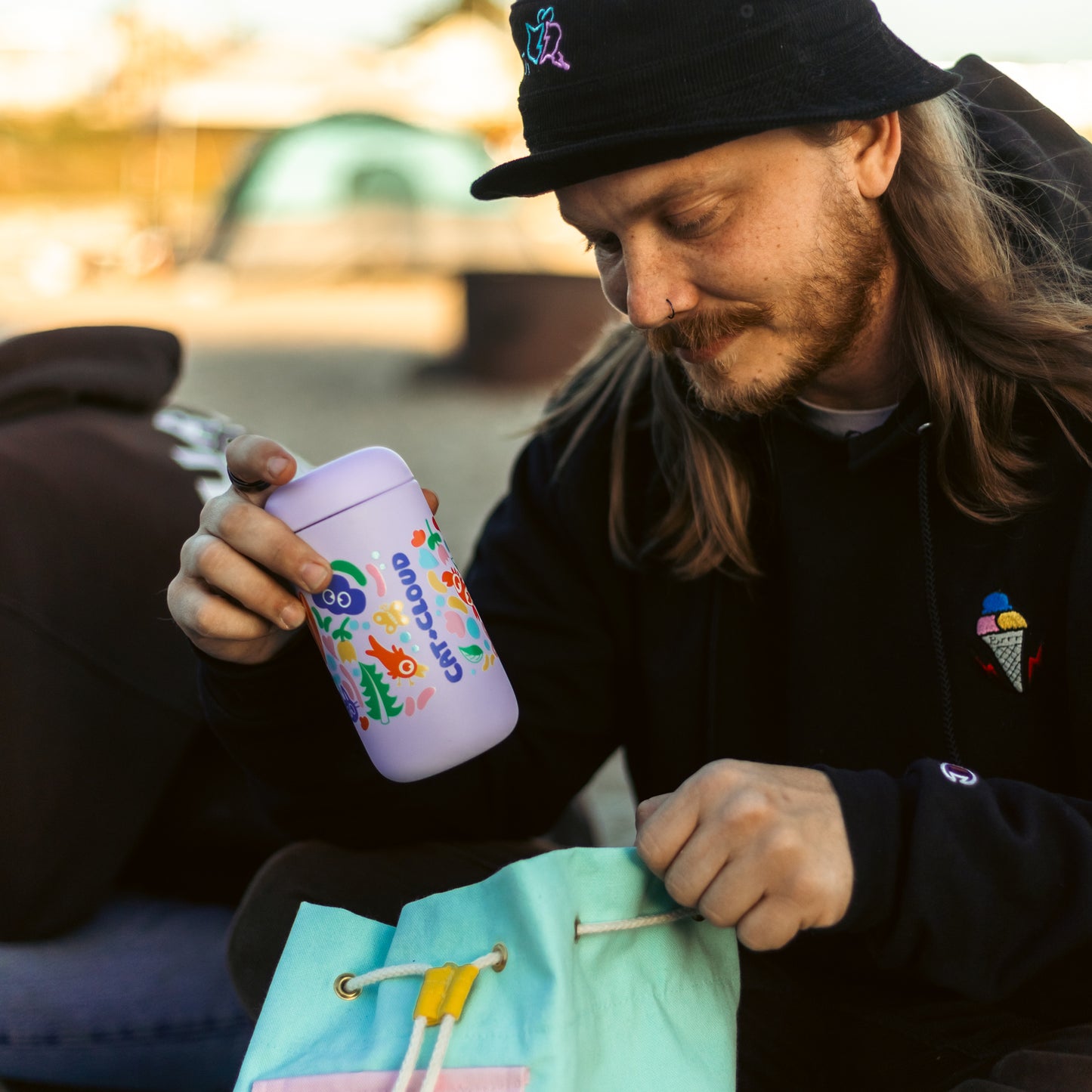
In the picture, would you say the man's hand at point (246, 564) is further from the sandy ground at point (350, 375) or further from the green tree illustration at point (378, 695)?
the sandy ground at point (350, 375)

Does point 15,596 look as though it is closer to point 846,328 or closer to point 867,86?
point 846,328

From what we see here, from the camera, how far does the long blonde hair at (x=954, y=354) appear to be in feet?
5.24

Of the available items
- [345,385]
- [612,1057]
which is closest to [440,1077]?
[612,1057]

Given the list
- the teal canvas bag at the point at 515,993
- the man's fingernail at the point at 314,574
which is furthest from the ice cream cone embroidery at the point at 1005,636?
the man's fingernail at the point at 314,574

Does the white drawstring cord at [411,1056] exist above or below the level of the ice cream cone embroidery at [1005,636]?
below

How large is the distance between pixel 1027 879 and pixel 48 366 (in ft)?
5.95

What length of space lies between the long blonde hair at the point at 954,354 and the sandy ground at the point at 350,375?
1457 mm

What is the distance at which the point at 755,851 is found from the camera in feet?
4.01

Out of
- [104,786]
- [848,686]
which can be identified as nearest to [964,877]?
[848,686]

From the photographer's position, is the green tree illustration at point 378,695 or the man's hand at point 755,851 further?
the green tree illustration at point 378,695

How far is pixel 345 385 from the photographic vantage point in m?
8.75

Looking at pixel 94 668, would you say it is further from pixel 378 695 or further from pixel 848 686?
pixel 848 686

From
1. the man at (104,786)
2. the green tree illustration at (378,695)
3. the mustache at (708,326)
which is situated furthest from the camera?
the man at (104,786)

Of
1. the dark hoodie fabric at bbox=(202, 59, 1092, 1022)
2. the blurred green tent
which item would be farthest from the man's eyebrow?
the blurred green tent
